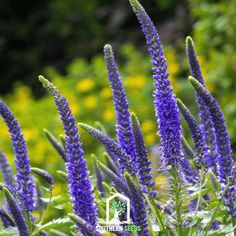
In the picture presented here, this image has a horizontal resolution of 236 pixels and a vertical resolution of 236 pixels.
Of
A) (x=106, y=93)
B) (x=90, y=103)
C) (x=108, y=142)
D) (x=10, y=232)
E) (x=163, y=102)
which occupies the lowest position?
(x=10, y=232)

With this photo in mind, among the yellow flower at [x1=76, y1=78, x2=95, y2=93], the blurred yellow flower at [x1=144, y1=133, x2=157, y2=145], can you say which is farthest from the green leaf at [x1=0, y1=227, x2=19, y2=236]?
the yellow flower at [x1=76, y1=78, x2=95, y2=93]

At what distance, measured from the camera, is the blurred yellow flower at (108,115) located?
10.2 meters

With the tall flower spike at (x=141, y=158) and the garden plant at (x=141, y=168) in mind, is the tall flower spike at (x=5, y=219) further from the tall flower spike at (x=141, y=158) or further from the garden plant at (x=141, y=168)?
the tall flower spike at (x=141, y=158)

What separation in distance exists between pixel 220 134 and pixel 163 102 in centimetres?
27

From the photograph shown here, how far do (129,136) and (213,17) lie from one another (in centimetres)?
754

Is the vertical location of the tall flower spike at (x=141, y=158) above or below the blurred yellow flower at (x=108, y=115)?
below

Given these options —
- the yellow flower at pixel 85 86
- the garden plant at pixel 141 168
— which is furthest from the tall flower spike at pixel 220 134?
the yellow flower at pixel 85 86

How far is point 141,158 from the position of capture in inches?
113

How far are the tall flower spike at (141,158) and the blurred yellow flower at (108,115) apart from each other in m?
7.21

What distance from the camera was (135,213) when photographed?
266cm

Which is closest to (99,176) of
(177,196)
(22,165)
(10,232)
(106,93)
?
(22,165)

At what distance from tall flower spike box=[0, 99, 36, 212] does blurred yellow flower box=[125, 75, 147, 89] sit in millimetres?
7639

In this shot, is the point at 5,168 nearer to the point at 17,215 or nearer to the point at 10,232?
the point at 10,232


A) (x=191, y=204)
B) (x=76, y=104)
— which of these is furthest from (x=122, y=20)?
(x=191, y=204)
